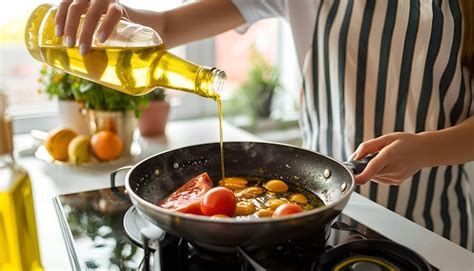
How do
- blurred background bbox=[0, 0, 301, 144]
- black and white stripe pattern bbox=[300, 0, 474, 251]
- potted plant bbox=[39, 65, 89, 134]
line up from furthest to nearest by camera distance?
blurred background bbox=[0, 0, 301, 144] → potted plant bbox=[39, 65, 89, 134] → black and white stripe pattern bbox=[300, 0, 474, 251]

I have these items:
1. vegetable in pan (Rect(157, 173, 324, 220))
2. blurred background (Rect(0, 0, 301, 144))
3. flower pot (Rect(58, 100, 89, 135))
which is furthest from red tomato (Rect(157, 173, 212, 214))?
blurred background (Rect(0, 0, 301, 144))

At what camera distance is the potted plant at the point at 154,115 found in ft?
5.31

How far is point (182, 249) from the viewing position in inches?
30.8

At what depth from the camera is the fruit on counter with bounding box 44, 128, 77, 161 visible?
1.42 m

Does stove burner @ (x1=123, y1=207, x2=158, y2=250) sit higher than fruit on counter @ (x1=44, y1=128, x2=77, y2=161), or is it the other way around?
stove burner @ (x1=123, y1=207, x2=158, y2=250)

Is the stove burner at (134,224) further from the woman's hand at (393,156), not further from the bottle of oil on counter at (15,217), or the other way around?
the woman's hand at (393,156)

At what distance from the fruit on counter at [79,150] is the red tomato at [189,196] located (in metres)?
0.49

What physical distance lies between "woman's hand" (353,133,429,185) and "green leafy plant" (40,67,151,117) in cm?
72

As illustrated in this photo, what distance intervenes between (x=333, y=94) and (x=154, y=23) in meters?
0.46

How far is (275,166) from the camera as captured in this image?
1062 millimetres

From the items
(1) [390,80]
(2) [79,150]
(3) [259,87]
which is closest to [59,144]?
(2) [79,150]

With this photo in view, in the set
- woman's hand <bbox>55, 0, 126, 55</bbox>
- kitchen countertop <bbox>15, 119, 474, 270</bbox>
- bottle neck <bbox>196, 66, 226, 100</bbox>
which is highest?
woman's hand <bbox>55, 0, 126, 55</bbox>

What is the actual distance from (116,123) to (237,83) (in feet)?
2.87

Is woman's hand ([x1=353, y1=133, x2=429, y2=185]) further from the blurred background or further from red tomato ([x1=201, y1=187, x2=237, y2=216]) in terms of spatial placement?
the blurred background
